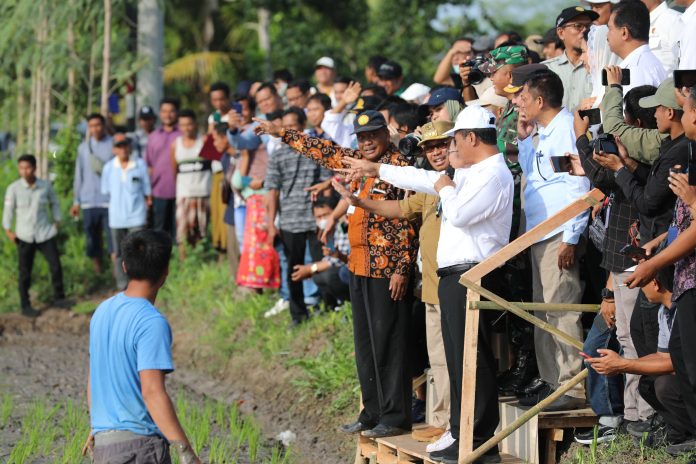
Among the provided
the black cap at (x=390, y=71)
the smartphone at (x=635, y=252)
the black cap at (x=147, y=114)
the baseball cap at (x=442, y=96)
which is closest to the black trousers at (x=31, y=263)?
the black cap at (x=147, y=114)

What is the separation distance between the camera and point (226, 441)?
8219mm

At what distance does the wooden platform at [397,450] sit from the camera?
6762 millimetres

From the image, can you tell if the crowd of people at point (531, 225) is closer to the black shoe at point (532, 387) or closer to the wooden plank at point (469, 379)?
the black shoe at point (532, 387)

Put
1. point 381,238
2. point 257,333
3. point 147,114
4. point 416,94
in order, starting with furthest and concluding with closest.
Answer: point 147,114, point 257,333, point 416,94, point 381,238

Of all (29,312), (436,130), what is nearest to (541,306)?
(436,130)

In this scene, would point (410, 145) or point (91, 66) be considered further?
point (91, 66)

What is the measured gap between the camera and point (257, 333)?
35.5ft

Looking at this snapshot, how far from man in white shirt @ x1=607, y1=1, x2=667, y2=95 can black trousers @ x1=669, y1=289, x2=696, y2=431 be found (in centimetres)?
160

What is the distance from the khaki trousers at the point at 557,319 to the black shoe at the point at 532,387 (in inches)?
5.0

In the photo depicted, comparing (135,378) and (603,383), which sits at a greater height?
(135,378)

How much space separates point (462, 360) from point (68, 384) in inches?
213

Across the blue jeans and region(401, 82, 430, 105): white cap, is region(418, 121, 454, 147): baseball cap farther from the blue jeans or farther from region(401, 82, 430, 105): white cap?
region(401, 82, 430, 105): white cap

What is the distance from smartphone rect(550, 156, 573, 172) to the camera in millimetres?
6211

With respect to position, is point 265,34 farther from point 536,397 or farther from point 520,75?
point 536,397
